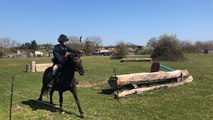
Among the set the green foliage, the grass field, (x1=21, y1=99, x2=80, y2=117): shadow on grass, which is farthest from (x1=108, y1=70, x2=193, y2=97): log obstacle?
the green foliage

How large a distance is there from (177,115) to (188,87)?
5.41 metres

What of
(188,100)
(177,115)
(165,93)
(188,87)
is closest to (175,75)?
(188,87)

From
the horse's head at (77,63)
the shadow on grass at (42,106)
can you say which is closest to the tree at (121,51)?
the shadow on grass at (42,106)


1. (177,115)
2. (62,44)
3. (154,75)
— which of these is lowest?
(177,115)

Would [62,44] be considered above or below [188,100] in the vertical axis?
above

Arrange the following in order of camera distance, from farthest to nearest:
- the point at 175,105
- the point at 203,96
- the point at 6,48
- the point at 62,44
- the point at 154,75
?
the point at 6,48 < the point at 154,75 < the point at 203,96 < the point at 175,105 < the point at 62,44

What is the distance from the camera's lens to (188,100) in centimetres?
1105

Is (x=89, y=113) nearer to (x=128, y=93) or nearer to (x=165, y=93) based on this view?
(x=128, y=93)

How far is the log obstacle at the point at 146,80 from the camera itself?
11820mm

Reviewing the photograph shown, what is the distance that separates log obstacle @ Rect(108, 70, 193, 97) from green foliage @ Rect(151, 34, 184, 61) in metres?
25.6

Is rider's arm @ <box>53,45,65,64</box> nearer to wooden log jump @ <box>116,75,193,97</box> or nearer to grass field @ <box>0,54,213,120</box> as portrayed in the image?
grass field @ <box>0,54,213,120</box>

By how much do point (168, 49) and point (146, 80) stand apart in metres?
29.9

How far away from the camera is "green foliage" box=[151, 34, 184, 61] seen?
136ft

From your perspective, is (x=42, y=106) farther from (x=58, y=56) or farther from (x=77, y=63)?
(x=77, y=63)
